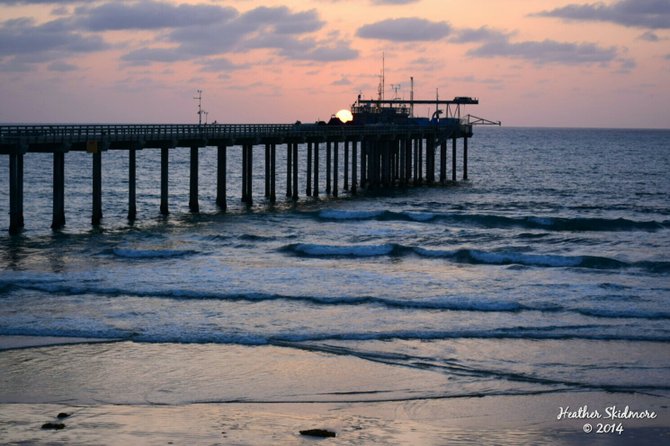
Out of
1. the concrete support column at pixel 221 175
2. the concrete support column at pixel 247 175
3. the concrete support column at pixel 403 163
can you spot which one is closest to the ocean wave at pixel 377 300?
the concrete support column at pixel 221 175

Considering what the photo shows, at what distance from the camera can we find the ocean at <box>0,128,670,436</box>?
19.7 m

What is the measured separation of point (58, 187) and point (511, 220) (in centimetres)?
2148

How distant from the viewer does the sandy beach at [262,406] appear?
16.2 metres

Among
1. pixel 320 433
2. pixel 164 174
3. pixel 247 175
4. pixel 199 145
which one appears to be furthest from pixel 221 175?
pixel 320 433

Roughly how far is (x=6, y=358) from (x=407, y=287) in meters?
13.1

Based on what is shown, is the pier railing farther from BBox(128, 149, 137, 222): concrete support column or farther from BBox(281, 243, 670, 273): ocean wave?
BBox(281, 243, 670, 273): ocean wave

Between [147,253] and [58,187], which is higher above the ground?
[58,187]

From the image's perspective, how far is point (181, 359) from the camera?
69.3 feet

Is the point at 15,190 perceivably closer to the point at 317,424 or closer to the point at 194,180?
the point at 194,180

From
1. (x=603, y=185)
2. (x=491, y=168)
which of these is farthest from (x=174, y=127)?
(x=491, y=168)

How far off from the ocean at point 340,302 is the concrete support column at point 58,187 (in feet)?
2.33

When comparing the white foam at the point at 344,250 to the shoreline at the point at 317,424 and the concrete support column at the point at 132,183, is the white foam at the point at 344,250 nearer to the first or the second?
the concrete support column at the point at 132,183

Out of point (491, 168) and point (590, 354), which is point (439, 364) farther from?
point (491, 168)

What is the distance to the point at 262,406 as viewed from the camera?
18.0 m
